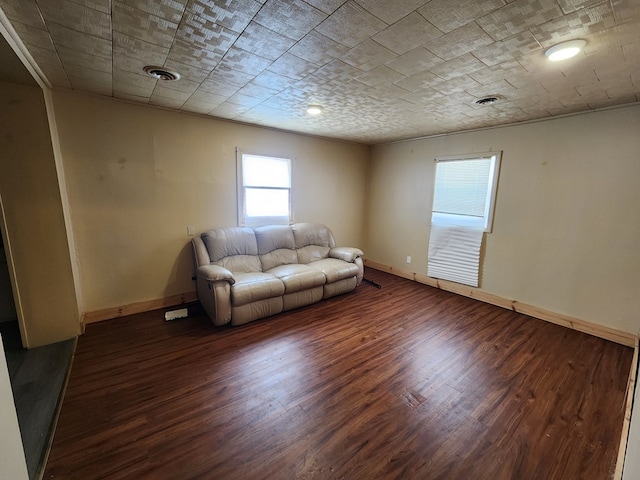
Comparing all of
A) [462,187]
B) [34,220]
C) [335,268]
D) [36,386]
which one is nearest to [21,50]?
[34,220]

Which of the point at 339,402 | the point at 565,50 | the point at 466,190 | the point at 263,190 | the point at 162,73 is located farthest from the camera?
the point at 263,190

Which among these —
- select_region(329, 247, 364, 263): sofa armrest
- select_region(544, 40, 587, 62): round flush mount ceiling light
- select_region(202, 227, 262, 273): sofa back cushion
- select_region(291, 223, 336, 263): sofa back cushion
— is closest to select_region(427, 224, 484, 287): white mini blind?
select_region(329, 247, 364, 263): sofa armrest

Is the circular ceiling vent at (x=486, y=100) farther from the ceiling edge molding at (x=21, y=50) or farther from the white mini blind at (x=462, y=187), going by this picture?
the ceiling edge molding at (x=21, y=50)

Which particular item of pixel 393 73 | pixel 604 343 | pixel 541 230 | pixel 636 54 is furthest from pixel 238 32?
pixel 604 343

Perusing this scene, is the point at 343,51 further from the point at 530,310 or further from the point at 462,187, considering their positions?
the point at 530,310

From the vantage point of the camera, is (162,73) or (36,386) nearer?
(36,386)

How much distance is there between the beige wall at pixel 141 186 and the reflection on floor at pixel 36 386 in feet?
1.96

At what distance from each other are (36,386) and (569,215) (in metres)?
5.18

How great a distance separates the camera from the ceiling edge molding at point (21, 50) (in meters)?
1.47

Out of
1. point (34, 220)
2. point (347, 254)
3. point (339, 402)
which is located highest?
point (34, 220)

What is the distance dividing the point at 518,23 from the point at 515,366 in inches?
100.0

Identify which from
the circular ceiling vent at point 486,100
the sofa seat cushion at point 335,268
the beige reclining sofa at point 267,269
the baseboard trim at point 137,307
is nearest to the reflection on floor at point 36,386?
the baseboard trim at point 137,307

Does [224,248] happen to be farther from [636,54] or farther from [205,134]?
[636,54]

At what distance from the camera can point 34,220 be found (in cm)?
229
